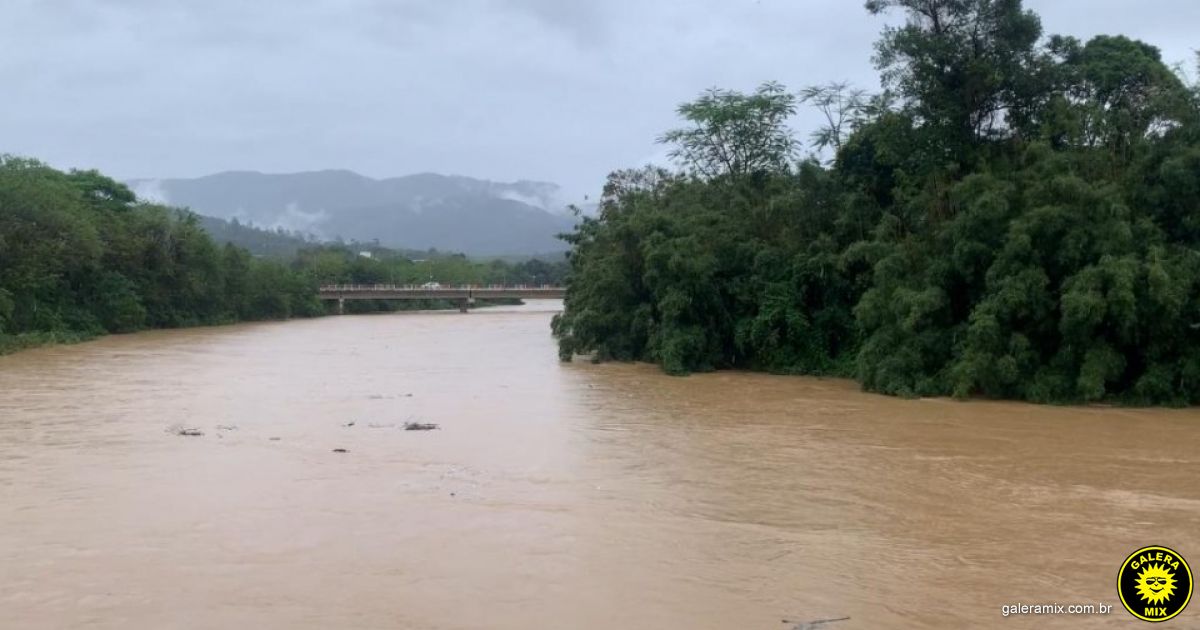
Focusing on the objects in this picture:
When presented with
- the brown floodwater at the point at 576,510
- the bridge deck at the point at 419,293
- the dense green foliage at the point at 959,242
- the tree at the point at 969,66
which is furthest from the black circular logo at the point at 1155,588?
the bridge deck at the point at 419,293

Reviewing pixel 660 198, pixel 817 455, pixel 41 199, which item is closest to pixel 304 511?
pixel 817 455

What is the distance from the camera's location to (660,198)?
94.9ft

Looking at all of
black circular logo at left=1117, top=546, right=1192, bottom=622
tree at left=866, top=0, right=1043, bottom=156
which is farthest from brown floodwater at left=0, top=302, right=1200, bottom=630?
tree at left=866, top=0, right=1043, bottom=156

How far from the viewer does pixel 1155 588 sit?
569cm

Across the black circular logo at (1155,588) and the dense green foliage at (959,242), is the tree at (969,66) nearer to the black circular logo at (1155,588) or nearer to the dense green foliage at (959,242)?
the dense green foliage at (959,242)

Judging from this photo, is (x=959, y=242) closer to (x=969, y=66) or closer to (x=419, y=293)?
(x=969, y=66)

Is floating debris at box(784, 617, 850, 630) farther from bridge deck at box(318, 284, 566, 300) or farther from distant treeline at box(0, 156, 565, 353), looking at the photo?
bridge deck at box(318, 284, 566, 300)

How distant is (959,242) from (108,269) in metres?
35.6

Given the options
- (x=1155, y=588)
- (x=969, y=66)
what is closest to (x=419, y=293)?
A: (x=969, y=66)

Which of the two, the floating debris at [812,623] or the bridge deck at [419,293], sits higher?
the bridge deck at [419,293]

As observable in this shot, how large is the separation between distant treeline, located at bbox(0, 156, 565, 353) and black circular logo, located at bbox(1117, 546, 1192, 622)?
30.1m

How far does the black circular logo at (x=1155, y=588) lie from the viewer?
5707mm

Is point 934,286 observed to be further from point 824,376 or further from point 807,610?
point 807,610

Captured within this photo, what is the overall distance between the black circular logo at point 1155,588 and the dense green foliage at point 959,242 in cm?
1022
